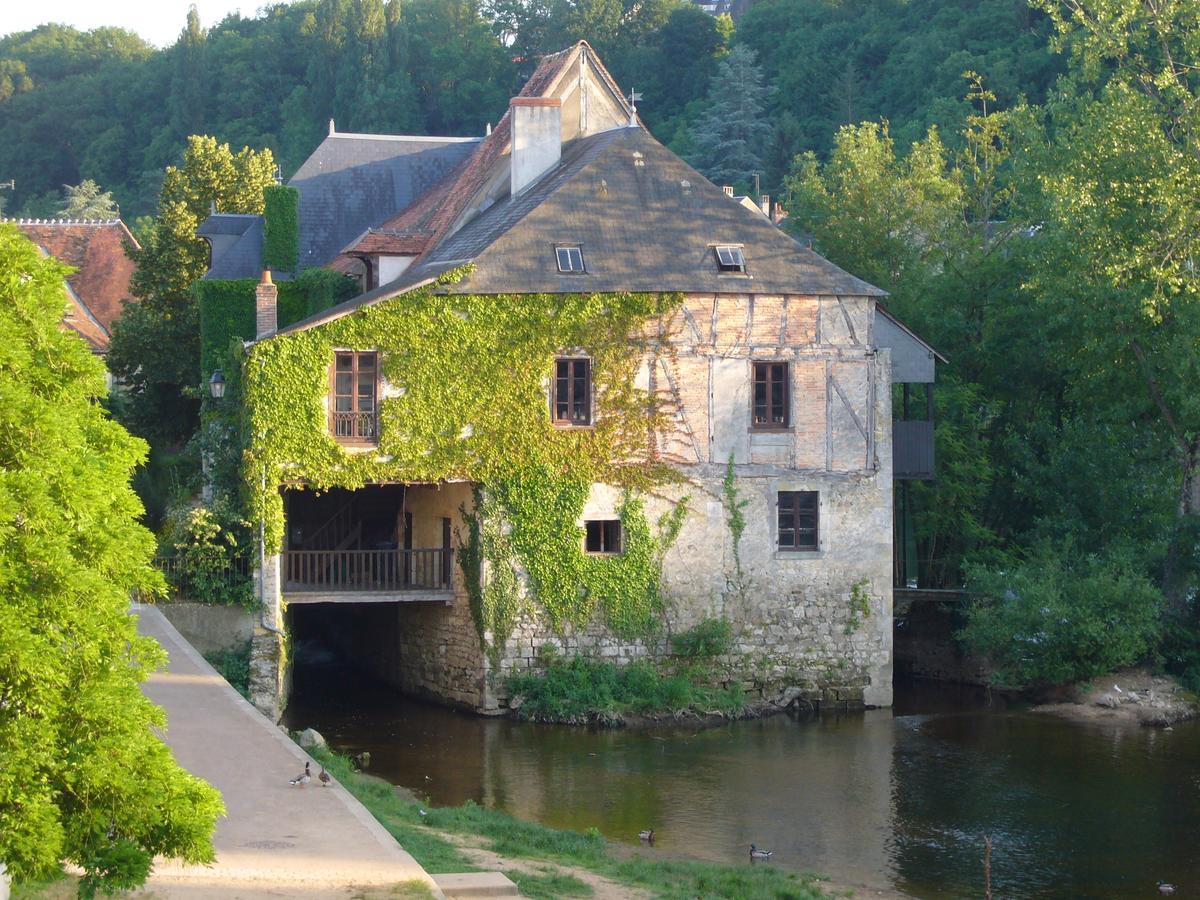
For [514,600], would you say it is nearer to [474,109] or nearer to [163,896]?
[163,896]

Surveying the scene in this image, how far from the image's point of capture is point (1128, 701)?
84.4ft

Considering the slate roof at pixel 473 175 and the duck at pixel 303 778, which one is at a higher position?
the slate roof at pixel 473 175

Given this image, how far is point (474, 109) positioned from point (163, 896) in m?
61.8

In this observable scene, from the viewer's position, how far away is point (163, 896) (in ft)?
38.0

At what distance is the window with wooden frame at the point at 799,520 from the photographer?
25.5 metres

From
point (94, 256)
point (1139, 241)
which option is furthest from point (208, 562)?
point (94, 256)

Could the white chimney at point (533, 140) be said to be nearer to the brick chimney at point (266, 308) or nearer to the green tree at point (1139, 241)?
the brick chimney at point (266, 308)

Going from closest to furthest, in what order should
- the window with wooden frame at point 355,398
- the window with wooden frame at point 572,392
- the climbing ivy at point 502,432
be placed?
the climbing ivy at point 502,432
the window with wooden frame at point 355,398
the window with wooden frame at point 572,392

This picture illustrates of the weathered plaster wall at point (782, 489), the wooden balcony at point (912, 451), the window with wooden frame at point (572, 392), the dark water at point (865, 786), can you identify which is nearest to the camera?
the dark water at point (865, 786)

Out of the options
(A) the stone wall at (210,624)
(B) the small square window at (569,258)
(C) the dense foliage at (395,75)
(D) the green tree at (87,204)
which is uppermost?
(C) the dense foliage at (395,75)

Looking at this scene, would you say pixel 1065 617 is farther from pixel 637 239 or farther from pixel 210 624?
pixel 210 624

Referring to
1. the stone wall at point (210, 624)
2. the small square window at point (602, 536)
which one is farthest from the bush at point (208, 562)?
the small square window at point (602, 536)

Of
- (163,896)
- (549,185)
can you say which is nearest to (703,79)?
(549,185)

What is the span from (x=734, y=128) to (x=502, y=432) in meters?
39.3
